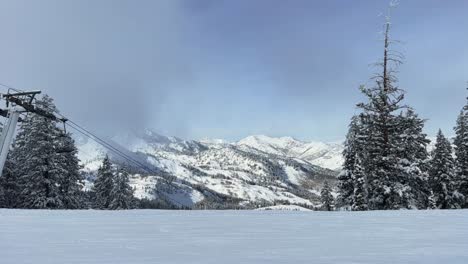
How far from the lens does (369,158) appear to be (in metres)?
33.2

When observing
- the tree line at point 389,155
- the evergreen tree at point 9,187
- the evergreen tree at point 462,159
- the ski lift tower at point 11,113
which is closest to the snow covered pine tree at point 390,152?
the tree line at point 389,155

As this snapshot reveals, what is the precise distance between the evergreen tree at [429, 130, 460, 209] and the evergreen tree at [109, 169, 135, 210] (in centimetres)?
3272

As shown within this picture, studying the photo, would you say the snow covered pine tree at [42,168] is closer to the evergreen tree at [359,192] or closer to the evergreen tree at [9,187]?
the evergreen tree at [9,187]

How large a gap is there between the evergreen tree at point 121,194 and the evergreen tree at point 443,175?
3272 centimetres

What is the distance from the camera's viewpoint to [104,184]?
5681 cm

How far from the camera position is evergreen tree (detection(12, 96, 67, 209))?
40.7 meters

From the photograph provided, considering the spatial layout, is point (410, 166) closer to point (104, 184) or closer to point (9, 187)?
point (9, 187)

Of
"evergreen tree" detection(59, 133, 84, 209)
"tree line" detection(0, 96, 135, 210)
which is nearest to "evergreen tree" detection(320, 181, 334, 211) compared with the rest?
"tree line" detection(0, 96, 135, 210)
